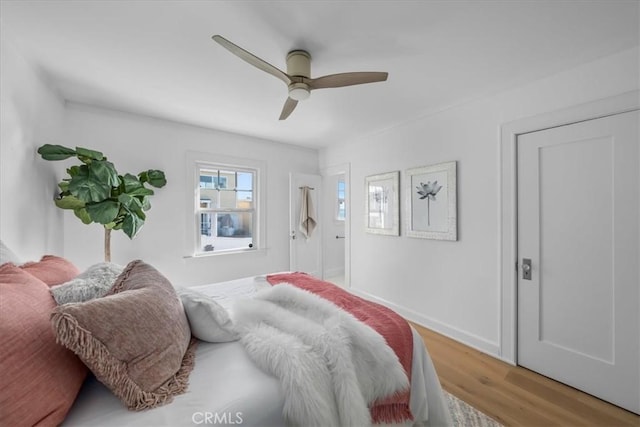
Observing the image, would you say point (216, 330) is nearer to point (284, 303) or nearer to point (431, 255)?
point (284, 303)

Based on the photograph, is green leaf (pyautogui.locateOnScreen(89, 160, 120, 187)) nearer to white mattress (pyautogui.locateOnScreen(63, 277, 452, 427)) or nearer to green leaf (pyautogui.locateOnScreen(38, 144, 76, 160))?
green leaf (pyautogui.locateOnScreen(38, 144, 76, 160))

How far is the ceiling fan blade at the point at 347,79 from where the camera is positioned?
1664 mm

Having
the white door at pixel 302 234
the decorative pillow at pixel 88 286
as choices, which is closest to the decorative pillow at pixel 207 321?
the decorative pillow at pixel 88 286

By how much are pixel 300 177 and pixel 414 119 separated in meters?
1.97

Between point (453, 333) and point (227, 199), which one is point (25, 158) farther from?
point (453, 333)

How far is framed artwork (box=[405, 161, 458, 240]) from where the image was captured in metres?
2.68

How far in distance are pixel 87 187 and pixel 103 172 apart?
0.56 feet

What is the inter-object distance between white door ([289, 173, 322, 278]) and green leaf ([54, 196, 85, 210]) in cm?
254

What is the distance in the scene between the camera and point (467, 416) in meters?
1.67

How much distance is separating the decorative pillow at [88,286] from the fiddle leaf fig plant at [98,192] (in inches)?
45.6

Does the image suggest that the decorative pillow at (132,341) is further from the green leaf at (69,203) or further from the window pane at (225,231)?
the window pane at (225,231)

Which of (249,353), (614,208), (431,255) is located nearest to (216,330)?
(249,353)

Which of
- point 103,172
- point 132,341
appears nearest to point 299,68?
point 132,341

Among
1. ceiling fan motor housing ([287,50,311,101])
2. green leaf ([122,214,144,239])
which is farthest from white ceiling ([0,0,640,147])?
green leaf ([122,214,144,239])
